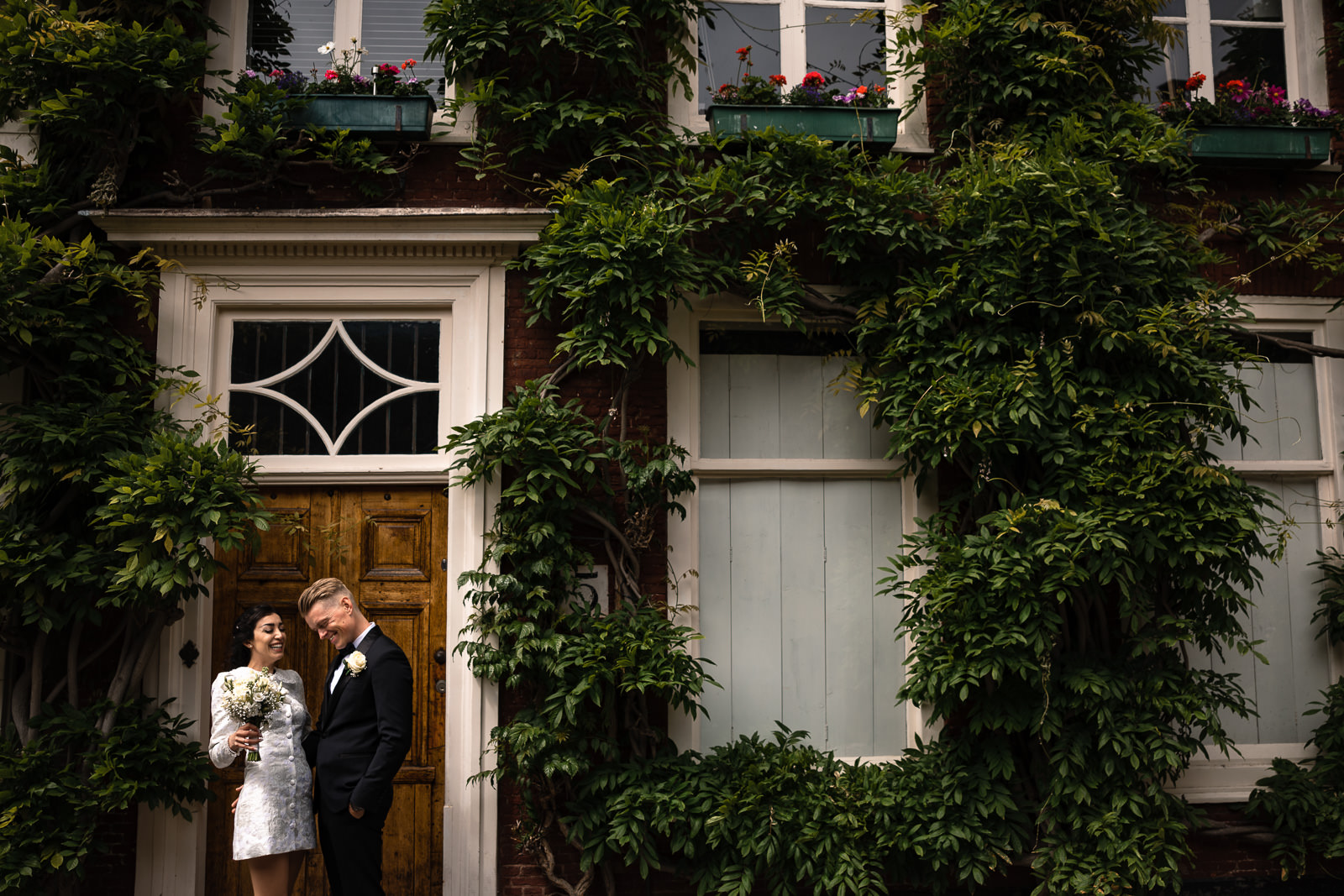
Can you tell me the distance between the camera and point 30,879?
15.4 ft

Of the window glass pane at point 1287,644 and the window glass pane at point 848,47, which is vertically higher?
the window glass pane at point 848,47

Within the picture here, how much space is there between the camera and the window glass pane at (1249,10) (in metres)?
6.53

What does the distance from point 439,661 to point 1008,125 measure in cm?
463

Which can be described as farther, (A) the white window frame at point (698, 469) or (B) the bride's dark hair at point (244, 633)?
(A) the white window frame at point (698, 469)

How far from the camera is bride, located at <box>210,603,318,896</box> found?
4.12m

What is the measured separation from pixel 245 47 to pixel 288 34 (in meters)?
0.27

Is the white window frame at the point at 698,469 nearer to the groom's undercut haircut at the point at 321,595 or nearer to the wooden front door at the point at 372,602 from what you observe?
the wooden front door at the point at 372,602

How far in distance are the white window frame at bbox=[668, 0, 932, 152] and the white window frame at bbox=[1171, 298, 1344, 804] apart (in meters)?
2.38

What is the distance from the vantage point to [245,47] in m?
5.88

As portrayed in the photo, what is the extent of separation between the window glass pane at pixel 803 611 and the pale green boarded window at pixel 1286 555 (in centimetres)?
214

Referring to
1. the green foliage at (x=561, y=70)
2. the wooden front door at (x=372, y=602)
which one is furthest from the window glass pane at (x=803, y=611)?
the green foliage at (x=561, y=70)

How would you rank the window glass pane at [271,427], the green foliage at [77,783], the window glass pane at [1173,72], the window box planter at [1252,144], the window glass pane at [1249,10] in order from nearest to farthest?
the green foliage at [77,783], the window glass pane at [271,427], the window box planter at [1252,144], the window glass pane at [1173,72], the window glass pane at [1249,10]

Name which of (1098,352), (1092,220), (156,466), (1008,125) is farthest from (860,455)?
(156,466)

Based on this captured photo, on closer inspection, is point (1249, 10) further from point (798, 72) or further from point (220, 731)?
point (220, 731)
